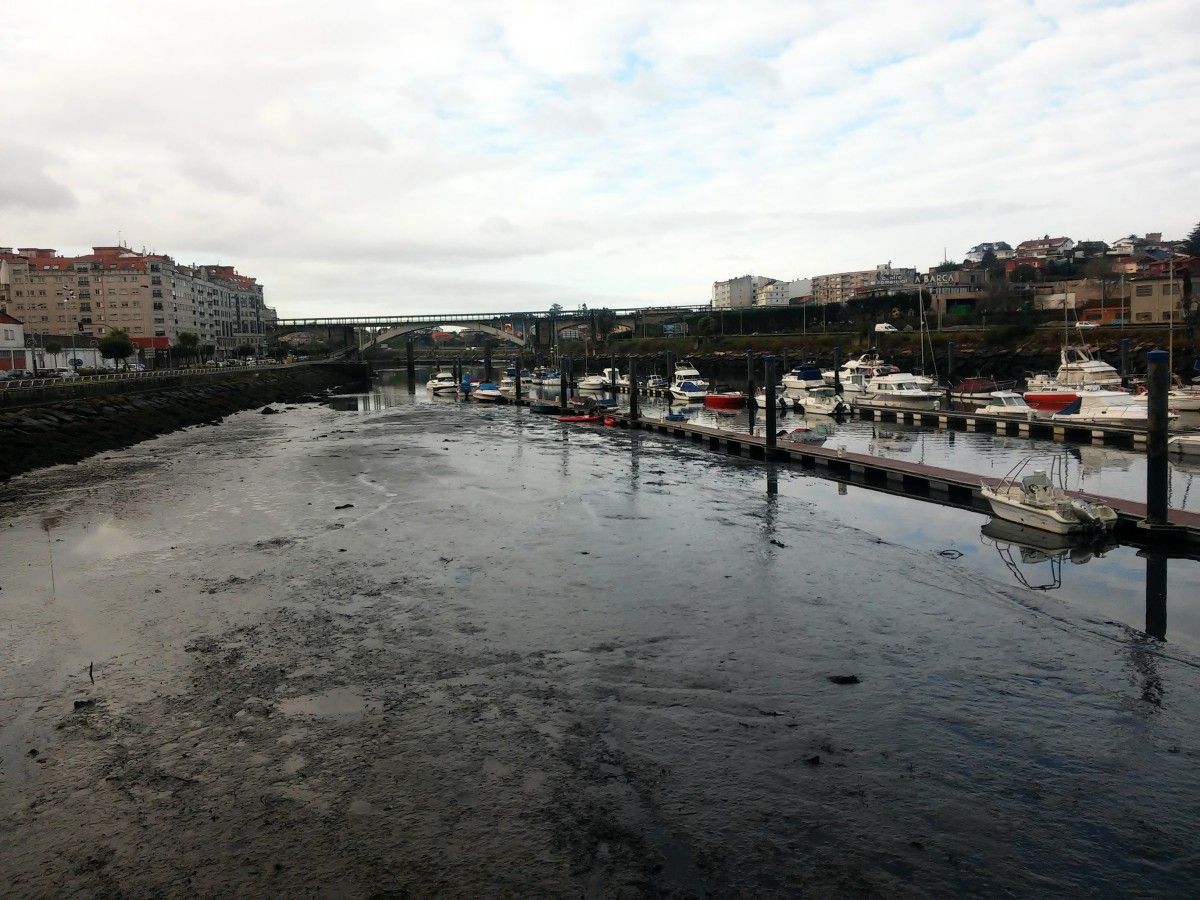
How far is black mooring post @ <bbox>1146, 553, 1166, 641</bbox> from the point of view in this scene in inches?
598

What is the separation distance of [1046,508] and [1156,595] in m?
4.81

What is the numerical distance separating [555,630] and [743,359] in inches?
4417

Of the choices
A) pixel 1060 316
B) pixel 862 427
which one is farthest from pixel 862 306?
pixel 862 427

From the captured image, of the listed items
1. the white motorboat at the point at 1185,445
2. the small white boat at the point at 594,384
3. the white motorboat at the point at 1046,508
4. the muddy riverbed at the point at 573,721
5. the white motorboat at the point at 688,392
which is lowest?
the muddy riverbed at the point at 573,721

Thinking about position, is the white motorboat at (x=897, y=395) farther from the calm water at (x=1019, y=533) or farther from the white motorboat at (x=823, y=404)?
the calm water at (x=1019, y=533)

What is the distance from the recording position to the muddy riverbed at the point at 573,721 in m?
8.36

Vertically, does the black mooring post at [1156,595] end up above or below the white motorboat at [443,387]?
below

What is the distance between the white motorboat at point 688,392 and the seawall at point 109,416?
3762 cm

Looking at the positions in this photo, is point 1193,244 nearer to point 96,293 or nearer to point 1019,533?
point 1019,533

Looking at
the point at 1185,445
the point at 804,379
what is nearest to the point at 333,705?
the point at 1185,445

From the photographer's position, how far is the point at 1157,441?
19.9 m

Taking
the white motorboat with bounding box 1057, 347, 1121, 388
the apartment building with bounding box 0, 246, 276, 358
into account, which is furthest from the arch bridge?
the white motorboat with bounding box 1057, 347, 1121, 388

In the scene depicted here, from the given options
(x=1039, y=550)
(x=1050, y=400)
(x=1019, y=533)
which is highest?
(x=1050, y=400)

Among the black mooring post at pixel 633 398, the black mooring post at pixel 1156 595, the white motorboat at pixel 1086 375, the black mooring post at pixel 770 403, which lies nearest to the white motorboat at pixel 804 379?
the white motorboat at pixel 1086 375
